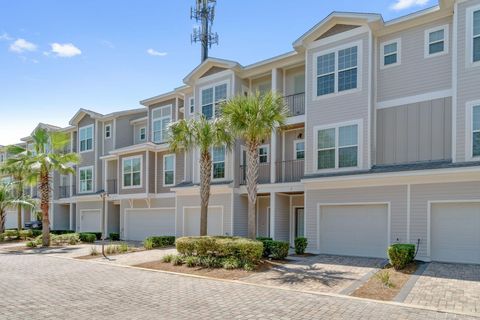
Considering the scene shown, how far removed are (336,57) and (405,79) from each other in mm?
3128

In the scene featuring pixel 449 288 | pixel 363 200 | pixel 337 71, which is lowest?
pixel 449 288

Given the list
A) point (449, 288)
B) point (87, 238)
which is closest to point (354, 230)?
point (449, 288)

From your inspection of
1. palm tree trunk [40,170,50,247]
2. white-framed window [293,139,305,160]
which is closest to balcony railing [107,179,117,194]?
palm tree trunk [40,170,50,247]

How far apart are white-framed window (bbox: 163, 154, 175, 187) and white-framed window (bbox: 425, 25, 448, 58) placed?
52.6 ft

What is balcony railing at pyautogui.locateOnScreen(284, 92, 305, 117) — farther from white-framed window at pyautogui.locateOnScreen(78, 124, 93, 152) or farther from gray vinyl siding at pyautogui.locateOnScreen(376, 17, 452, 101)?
white-framed window at pyautogui.locateOnScreen(78, 124, 93, 152)

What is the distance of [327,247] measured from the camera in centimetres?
1703

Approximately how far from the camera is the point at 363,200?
1602 centimetres

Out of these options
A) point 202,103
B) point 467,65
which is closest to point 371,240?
point 467,65

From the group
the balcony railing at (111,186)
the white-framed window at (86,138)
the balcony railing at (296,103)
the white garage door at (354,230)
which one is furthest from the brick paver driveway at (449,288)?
the white-framed window at (86,138)

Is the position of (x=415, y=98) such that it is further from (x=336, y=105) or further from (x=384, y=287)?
(x=384, y=287)

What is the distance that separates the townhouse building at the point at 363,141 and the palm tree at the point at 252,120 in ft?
10.8

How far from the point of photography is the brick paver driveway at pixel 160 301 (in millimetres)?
8117

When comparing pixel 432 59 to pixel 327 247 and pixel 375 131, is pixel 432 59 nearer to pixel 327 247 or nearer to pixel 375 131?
pixel 375 131

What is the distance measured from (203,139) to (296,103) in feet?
18.9
